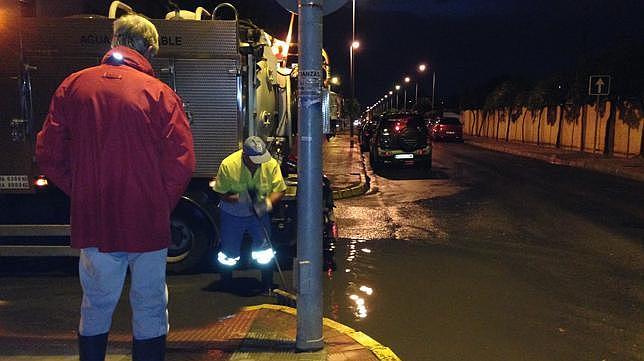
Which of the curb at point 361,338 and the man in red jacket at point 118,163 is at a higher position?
the man in red jacket at point 118,163

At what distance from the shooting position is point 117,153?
9.46 ft

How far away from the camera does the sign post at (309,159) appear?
13.4 feet

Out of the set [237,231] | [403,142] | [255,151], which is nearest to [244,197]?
[237,231]

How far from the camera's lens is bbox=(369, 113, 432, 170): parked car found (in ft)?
65.1

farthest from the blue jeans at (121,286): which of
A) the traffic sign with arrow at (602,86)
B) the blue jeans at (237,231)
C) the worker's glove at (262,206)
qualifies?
the traffic sign with arrow at (602,86)

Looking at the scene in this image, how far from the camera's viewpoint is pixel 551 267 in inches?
293

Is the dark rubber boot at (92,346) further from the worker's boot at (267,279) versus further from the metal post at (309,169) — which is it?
the worker's boot at (267,279)

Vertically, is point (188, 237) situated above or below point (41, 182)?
below

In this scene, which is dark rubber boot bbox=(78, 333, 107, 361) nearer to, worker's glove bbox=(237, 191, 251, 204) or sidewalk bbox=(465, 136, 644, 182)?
worker's glove bbox=(237, 191, 251, 204)

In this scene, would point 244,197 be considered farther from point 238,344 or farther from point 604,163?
point 604,163

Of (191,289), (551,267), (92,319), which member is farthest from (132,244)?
(551,267)

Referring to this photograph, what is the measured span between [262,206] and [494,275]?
2.96m

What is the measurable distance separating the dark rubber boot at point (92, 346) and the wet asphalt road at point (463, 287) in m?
2.02

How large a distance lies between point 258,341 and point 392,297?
2028mm
